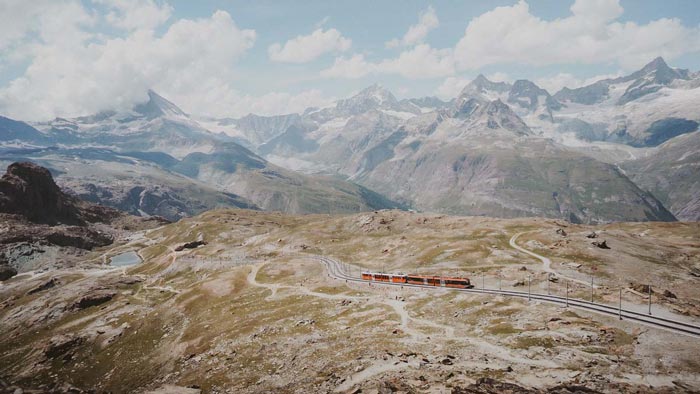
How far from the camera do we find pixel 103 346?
109625mm

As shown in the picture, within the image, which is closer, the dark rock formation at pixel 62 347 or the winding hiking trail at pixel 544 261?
the dark rock formation at pixel 62 347

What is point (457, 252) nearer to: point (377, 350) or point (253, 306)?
point (253, 306)

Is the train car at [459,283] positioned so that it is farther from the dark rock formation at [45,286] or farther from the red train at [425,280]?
the dark rock formation at [45,286]

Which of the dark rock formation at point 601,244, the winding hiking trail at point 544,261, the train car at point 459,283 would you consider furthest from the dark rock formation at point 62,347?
the dark rock formation at point 601,244

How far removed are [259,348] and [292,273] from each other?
7475 cm

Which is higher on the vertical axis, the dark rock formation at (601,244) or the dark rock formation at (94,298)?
the dark rock formation at (601,244)

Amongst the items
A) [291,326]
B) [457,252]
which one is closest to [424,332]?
[291,326]

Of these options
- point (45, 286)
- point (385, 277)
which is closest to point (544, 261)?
point (385, 277)

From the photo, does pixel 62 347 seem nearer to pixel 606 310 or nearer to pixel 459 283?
pixel 459 283

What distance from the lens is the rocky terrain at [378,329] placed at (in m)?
57.1

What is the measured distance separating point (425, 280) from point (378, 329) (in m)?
39.4

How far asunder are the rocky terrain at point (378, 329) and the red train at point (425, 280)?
582 centimetres

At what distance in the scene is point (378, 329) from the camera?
82062 mm

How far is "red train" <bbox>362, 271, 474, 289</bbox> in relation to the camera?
11181 centimetres
